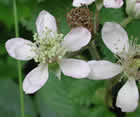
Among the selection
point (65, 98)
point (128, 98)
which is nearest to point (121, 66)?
point (128, 98)

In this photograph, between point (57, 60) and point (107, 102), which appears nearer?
point (57, 60)

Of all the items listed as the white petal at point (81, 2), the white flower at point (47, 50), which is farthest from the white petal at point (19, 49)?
the white petal at point (81, 2)

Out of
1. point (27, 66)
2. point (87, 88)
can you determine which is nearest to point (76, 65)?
point (87, 88)

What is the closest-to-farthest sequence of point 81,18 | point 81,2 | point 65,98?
point 81,18 → point 81,2 → point 65,98

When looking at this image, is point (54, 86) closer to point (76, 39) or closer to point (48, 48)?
point (48, 48)

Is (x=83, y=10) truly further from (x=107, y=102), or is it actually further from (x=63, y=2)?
(x=107, y=102)
